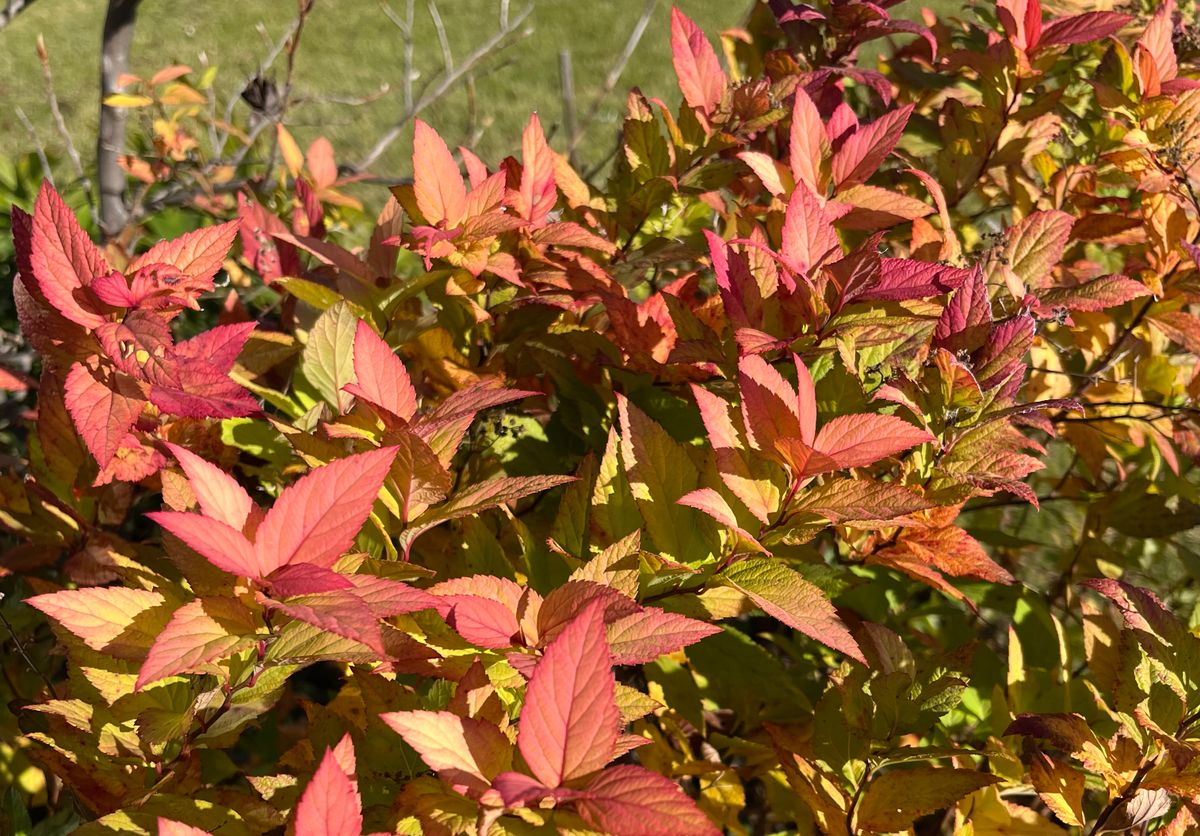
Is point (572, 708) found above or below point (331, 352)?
below

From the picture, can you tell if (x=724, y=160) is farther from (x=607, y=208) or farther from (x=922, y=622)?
(x=922, y=622)

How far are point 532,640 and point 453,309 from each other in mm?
511

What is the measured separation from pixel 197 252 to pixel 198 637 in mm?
411

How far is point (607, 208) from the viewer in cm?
136

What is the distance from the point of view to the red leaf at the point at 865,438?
35.2 inches

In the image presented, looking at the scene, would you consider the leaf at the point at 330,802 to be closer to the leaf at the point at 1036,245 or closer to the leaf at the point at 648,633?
the leaf at the point at 648,633

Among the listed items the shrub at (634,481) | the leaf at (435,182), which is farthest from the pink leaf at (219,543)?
the leaf at (435,182)

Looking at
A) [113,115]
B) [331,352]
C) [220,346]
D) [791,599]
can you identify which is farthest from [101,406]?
[113,115]

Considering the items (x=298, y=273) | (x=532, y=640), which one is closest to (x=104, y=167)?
(x=298, y=273)

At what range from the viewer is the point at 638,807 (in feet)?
2.31

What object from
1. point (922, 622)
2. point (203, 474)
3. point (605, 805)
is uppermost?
point (203, 474)

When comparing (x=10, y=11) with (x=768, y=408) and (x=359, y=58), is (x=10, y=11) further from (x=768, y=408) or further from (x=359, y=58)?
(x=359, y=58)

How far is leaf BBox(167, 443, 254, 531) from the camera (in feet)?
2.70

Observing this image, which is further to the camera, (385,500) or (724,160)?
(724,160)
